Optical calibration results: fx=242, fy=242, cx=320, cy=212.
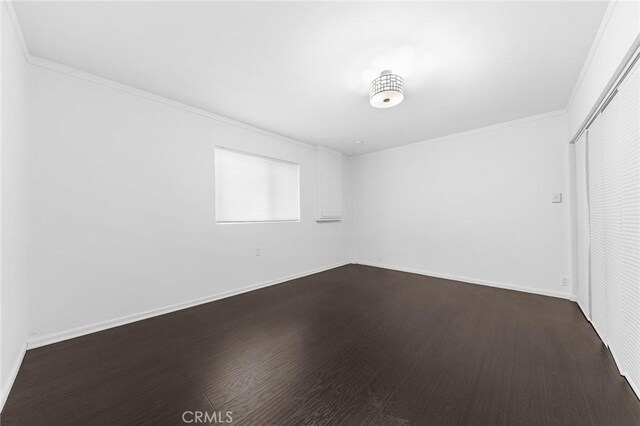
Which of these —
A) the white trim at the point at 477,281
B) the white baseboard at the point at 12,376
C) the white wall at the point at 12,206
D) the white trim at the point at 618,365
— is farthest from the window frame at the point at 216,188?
the white trim at the point at 618,365

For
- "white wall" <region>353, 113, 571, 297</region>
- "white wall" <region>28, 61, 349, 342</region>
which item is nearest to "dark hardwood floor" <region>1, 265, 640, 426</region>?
"white wall" <region>28, 61, 349, 342</region>

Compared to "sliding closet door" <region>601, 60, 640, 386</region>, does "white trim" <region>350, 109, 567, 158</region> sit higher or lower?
higher

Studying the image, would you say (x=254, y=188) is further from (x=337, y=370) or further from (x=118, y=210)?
(x=337, y=370)

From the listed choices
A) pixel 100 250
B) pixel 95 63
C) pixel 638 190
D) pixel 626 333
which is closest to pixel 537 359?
pixel 626 333

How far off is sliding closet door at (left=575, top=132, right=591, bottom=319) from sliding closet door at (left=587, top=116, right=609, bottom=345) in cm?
14

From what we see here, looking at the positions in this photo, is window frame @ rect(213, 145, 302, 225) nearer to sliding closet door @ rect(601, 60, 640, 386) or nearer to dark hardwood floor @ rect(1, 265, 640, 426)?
dark hardwood floor @ rect(1, 265, 640, 426)

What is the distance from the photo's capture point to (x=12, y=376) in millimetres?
1662

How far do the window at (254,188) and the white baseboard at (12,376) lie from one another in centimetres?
208

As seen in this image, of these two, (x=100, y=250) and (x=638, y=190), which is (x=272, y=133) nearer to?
(x=100, y=250)

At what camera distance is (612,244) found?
1.95m

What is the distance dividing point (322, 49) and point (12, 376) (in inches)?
131

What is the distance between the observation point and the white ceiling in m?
1.70
